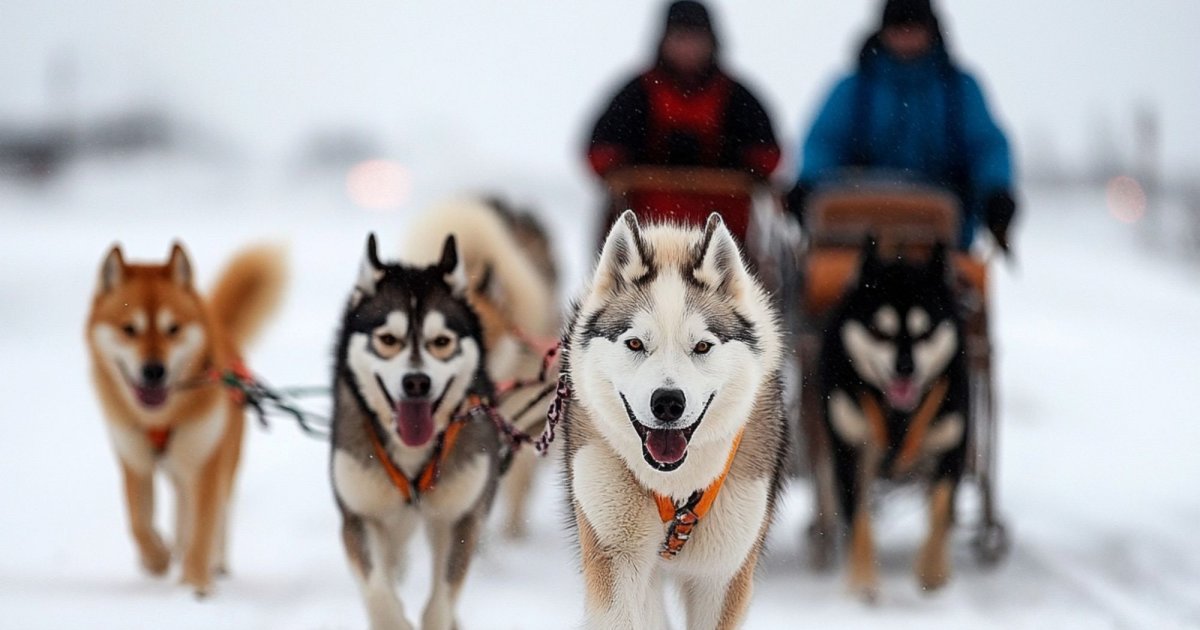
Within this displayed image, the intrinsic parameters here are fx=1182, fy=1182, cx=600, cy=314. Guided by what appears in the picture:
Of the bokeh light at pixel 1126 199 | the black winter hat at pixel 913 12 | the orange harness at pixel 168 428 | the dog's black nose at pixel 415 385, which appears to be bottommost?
the bokeh light at pixel 1126 199

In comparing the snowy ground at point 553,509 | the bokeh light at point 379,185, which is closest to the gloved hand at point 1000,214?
the snowy ground at point 553,509

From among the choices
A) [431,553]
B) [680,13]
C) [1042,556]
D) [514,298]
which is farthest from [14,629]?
[1042,556]

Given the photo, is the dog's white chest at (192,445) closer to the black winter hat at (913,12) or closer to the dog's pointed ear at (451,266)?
the dog's pointed ear at (451,266)

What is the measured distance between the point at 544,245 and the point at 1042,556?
9.10 ft

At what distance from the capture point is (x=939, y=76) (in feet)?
17.2

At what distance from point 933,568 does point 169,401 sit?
2919 millimetres

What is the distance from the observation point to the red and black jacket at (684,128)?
Result: 4.23 m

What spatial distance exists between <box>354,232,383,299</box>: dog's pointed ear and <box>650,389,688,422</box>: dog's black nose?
115cm

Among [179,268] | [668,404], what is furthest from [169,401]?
[668,404]

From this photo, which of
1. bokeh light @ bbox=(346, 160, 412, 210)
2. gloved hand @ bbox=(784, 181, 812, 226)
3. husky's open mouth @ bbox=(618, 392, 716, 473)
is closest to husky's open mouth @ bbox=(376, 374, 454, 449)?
husky's open mouth @ bbox=(618, 392, 716, 473)

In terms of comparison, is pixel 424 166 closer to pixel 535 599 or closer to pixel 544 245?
pixel 544 245

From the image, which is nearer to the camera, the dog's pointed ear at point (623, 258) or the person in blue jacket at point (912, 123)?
the dog's pointed ear at point (623, 258)

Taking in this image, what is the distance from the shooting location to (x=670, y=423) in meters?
2.20

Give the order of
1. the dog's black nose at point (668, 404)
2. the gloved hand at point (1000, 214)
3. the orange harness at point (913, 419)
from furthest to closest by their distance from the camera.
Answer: the gloved hand at point (1000, 214)
the orange harness at point (913, 419)
the dog's black nose at point (668, 404)
